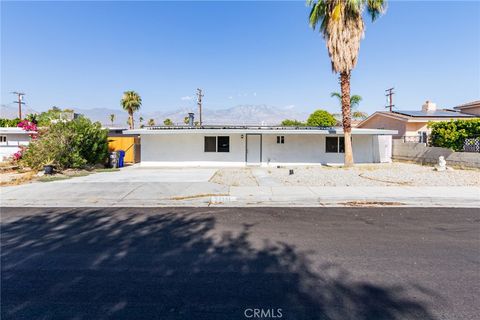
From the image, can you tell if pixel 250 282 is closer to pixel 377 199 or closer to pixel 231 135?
pixel 377 199

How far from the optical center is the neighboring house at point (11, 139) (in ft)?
70.0

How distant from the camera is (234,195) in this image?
877 cm

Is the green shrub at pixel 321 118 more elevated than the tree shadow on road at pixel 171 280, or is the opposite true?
the green shrub at pixel 321 118

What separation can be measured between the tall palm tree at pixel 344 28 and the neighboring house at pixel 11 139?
78.5 ft

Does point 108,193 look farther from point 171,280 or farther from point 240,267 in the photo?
point 240,267

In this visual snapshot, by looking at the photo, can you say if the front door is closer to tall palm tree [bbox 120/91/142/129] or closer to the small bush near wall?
the small bush near wall

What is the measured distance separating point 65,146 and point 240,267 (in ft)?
46.8

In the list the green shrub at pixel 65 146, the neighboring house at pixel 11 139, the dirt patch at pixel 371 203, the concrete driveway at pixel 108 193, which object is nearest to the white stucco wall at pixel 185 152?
the green shrub at pixel 65 146

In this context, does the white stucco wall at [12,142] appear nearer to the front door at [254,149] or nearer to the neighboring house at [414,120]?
the front door at [254,149]

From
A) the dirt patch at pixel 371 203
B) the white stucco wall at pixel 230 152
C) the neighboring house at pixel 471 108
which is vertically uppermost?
the neighboring house at pixel 471 108

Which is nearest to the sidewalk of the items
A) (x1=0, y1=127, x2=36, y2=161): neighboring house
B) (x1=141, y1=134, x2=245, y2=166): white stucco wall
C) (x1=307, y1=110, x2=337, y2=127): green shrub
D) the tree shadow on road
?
the tree shadow on road

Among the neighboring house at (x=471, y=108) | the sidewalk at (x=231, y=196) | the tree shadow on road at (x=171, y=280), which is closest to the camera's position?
the tree shadow on road at (x=171, y=280)

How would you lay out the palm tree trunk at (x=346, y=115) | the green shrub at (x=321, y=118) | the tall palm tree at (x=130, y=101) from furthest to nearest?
the tall palm tree at (x=130, y=101) < the green shrub at (x=321, y=118) < the palm tree trunk at (x=346, y=115)

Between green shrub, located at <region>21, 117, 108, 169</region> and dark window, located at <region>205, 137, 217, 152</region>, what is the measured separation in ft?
23.2
